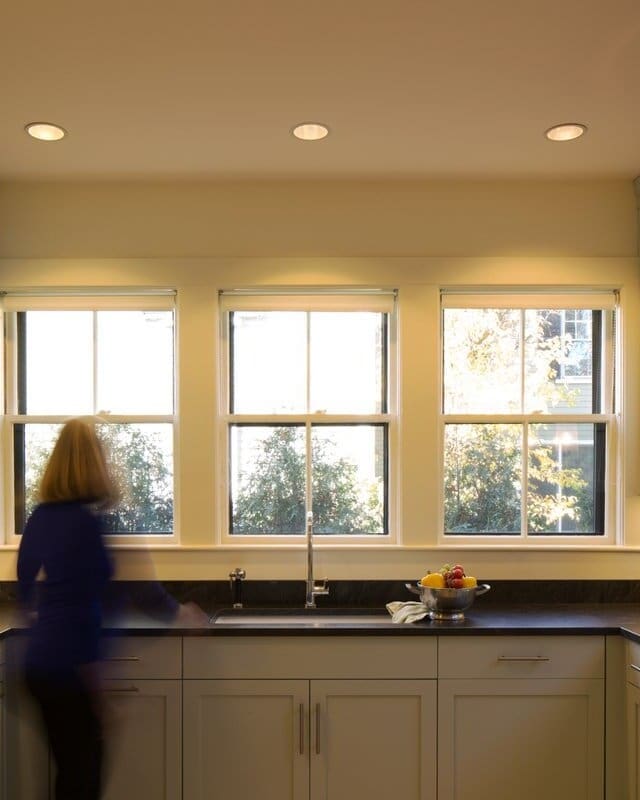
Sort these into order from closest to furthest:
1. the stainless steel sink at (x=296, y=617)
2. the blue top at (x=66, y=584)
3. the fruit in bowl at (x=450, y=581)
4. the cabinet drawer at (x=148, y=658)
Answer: the blue top at (x=66, y=584) → the cabinet drawer at (x=148, y=658) → the fruit in bowl at (x=450, y=581) → the stainless steel sink at (x=296, y=617)

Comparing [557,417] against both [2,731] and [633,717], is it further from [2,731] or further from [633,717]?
[2,731]

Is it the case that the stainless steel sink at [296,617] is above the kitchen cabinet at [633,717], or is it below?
above

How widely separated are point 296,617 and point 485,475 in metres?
1.07

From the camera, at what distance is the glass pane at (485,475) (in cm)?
327

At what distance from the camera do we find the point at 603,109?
247 centimetres

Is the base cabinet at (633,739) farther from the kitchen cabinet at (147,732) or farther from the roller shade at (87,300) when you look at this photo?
the roller shade at (87,300)

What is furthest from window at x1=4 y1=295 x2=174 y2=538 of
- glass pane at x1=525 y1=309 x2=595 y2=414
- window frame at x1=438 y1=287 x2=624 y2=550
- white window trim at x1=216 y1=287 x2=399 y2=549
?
glass pane at x1=525 y1=309 x2=595 y2=414

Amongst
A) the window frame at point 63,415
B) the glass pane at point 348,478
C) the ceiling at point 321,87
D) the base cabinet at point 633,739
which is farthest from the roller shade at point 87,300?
the base cabinet at point 633,739

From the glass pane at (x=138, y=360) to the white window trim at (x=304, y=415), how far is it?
0.26 meters

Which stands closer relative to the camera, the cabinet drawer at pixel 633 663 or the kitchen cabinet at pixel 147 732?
the cabinet drawer at pixel 633 663

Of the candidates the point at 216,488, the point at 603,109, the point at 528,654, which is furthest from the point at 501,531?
the point at 603,109

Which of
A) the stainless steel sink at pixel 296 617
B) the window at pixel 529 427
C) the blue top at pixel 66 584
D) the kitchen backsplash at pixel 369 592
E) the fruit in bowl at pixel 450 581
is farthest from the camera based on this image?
the window at pixel 529 427

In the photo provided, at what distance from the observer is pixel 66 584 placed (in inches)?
88.4

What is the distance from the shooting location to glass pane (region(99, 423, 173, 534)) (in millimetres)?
3270
